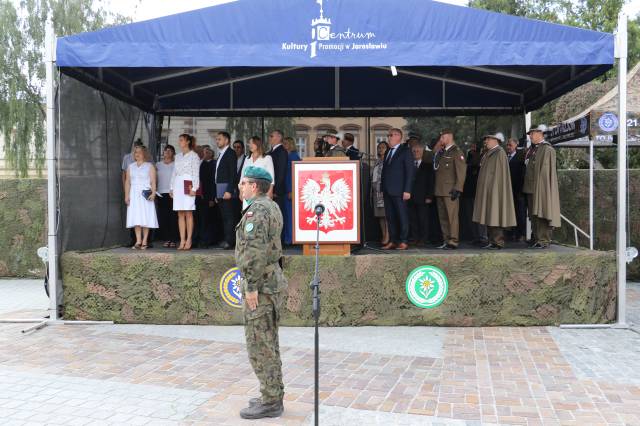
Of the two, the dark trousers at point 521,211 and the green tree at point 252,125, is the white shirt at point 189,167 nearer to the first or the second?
the green tree at point 252,125

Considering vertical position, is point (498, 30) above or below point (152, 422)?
above

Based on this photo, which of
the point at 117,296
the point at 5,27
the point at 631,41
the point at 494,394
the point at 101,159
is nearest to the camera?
the point at 494,394

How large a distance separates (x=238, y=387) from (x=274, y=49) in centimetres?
386

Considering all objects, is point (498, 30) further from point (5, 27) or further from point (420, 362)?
point (5, 27)

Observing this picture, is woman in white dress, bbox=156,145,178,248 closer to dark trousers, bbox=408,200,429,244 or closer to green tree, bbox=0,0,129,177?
dark trousers, bbox=408,200,429,244

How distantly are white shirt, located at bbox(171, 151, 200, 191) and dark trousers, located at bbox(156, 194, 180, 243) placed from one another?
128cm

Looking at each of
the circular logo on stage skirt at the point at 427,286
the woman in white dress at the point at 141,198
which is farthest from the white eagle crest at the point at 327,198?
the woman in white dress at the point at 141,198

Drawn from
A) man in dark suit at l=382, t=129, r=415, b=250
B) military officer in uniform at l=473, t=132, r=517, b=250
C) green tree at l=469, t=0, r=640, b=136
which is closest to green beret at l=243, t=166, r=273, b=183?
man in dark suit at l=382, t=129, r=415, b=250

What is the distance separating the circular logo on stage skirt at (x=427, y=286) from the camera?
716cm

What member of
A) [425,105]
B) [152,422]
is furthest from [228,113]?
[152,422]

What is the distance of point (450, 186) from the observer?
28.9ft

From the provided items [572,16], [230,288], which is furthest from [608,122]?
[572,16]

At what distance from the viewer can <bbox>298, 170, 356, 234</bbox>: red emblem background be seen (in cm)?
742

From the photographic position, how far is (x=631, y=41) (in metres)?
25.0
